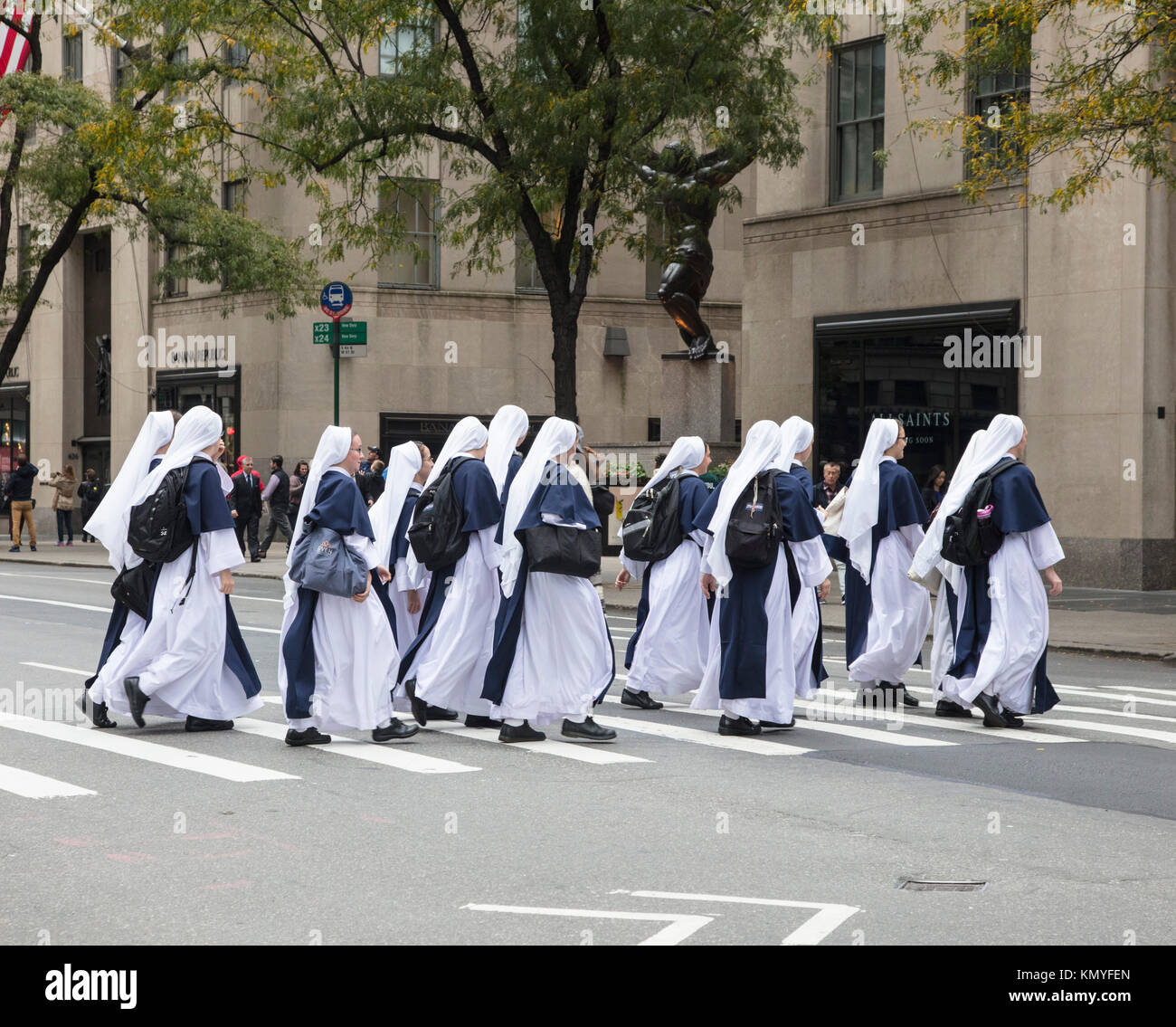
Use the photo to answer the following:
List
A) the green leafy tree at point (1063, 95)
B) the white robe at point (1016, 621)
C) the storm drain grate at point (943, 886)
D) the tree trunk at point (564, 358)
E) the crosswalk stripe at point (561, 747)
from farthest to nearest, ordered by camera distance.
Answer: the tree trunk at point (564, 358), the green leafy tree at point (1063, 95), the white robe at point (1016, 621), the crosswalk stripe at point (561, 747), the storm drain grate at point (943, 886)

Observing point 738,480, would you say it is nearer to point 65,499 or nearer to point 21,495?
point 21,495

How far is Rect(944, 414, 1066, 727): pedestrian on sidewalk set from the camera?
10666 millimetres

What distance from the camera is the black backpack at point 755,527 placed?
10320 millimetres

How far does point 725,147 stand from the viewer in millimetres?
22188

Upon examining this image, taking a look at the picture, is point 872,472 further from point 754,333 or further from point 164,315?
point 164,315

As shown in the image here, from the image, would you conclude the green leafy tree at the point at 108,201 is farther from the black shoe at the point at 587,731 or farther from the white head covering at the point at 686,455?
the black shoe at the point at 587,731

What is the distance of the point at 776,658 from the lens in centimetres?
1040

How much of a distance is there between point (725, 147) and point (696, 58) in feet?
5.35

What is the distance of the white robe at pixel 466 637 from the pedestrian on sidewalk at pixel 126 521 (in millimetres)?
1757

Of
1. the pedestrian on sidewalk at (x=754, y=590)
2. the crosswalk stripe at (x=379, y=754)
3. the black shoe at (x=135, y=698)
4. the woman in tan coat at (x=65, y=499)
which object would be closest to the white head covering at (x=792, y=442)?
the pedestrian on sidewalk at (x=754, y=590)

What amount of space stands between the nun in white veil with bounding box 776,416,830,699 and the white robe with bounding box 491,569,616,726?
1456mm

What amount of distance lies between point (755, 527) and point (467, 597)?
1806mm

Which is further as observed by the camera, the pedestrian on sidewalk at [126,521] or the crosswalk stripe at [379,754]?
the pedestrian on sidewalk at [126,521]

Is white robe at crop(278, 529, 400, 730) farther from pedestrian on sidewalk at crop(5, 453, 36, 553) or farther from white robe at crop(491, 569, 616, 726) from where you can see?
pedestrian on sidewalk at crop(5, 453, 36, 553)
